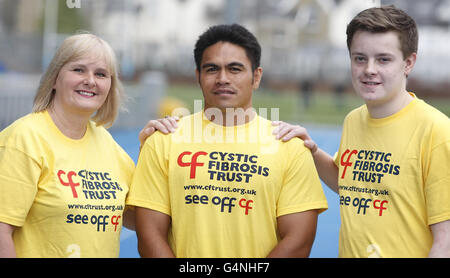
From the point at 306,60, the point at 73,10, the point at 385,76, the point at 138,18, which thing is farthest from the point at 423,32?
the point at 385,76

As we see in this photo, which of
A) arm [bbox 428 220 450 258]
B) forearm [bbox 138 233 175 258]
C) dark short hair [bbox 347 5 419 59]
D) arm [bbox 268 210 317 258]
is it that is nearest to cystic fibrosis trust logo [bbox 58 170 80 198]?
forearm [bbox 138 233 175 258]

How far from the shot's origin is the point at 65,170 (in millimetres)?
2986

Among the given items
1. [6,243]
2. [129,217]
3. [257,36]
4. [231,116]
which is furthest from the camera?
[257,36]

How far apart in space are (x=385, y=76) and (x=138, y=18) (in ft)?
129

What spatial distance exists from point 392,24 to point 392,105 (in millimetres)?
427

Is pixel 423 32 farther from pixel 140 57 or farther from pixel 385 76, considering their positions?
pixel 385 76

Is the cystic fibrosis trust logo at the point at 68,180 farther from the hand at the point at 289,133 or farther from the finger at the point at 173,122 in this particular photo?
the hand at the point at 289,133

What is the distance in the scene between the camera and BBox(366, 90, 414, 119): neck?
3.06 metres

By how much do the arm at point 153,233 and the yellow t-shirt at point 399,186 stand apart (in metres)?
0.98

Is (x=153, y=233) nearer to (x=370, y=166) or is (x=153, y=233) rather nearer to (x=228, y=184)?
(x=228, y=184)

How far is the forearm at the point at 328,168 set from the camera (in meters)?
3.61

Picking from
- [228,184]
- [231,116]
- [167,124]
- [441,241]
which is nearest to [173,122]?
[167,124]

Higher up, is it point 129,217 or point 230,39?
point 230,39

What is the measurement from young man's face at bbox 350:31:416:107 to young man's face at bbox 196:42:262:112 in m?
0.59
